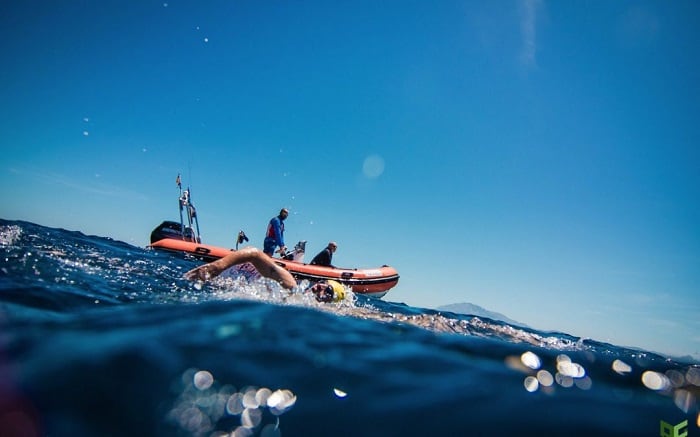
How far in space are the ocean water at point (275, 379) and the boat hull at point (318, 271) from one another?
26.9 ft

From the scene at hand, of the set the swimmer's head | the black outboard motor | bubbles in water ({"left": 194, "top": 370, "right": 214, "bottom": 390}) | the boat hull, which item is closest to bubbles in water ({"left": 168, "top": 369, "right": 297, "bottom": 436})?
bubbles in water ({"left": 194, "top": 370, "right": 214, "bottom": 390})

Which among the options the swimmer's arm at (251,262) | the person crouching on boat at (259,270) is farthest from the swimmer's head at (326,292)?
the swimmer's arm at (251,262)

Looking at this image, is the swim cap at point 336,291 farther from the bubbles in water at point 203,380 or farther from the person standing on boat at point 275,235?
the person standing on boat at point 275,235

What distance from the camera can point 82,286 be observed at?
4.14 m

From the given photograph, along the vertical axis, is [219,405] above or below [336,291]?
below

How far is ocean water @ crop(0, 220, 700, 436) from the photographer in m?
1.82

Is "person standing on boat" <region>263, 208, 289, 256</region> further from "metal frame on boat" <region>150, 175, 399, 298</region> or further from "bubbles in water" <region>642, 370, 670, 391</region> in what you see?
"bubbles in water" <region>642, 370, 670, 391</region>

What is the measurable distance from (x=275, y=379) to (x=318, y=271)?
10110mm

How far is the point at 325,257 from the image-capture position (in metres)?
13.8

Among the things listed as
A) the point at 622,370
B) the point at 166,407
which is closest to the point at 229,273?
the point at 166,407

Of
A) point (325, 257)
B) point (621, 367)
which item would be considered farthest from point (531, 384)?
point (325, 257)

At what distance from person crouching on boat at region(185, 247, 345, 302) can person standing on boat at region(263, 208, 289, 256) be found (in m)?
6.99

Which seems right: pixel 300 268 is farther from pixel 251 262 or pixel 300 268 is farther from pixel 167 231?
pixel 251 262

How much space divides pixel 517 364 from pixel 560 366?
1.82ft
